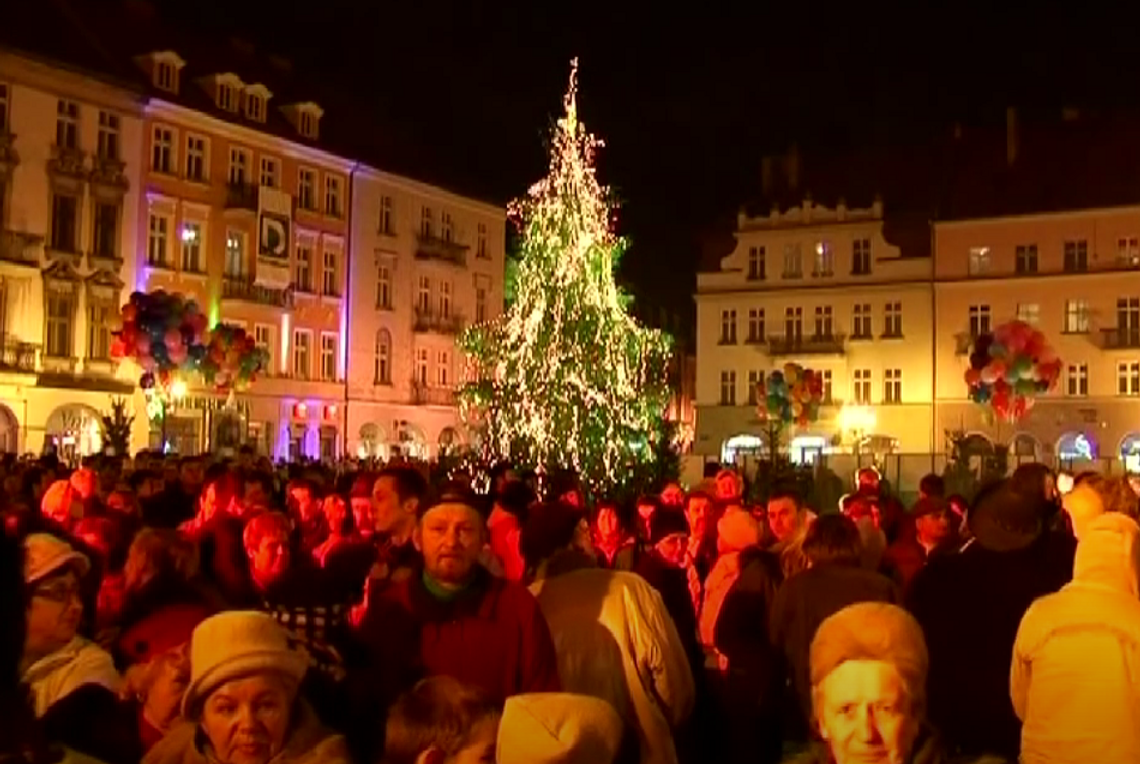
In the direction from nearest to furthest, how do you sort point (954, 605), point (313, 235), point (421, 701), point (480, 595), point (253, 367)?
point (421, 701) → point (480, 595) → point (954, 605) → point (253, 367) → point (313, 235)

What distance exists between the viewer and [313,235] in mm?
51500

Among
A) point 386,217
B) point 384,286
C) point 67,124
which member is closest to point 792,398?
point 67,124

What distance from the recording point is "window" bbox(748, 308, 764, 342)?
61125 mm

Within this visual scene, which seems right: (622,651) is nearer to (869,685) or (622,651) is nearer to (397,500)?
(397,500)

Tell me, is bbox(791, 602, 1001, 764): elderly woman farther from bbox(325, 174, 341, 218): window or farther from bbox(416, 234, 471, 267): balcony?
bbox(416, 234, 471, 267): balcony

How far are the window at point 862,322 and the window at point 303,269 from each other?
835 inches

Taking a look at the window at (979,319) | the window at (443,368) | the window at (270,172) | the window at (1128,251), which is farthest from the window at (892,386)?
the window at (270,172)

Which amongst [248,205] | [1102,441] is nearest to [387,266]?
[248,205]

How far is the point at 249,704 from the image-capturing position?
3.63 m

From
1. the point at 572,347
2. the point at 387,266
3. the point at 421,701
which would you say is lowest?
the point at 421,701

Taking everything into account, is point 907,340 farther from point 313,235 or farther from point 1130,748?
point 1130,748

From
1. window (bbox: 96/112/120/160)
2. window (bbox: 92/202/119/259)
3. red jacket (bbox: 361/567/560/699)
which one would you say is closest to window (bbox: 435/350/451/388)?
window (bbox: 92/202/119/259)

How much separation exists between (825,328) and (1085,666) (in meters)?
55.7

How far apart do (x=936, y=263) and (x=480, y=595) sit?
54.4 metres
